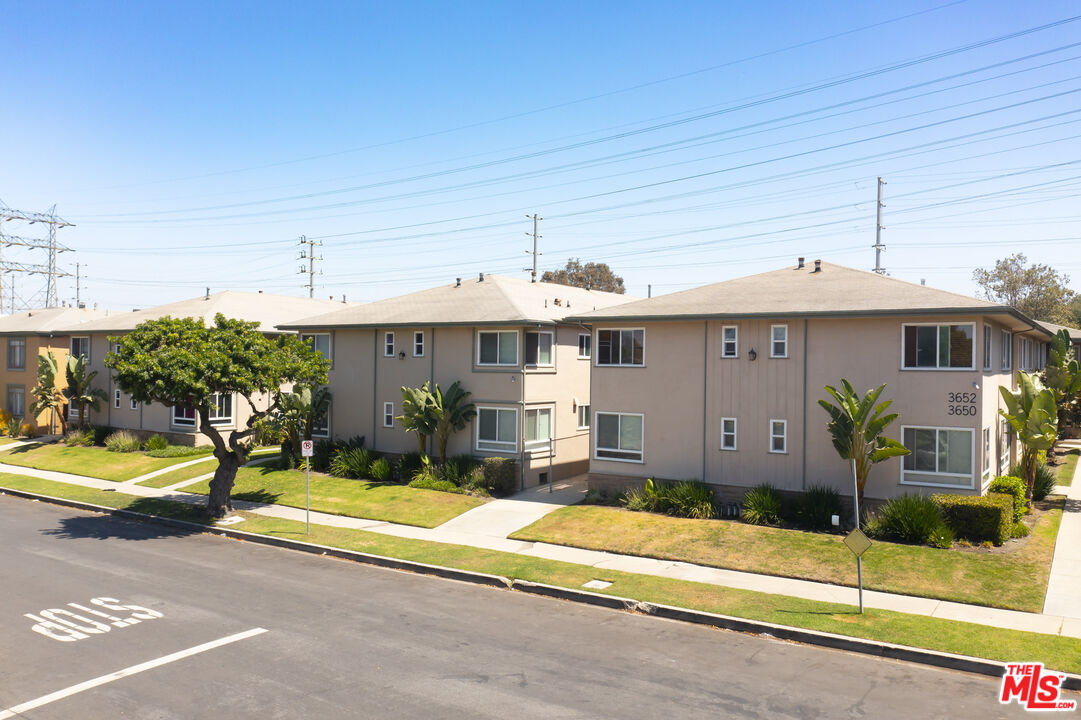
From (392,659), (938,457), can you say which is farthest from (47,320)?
(938,457)

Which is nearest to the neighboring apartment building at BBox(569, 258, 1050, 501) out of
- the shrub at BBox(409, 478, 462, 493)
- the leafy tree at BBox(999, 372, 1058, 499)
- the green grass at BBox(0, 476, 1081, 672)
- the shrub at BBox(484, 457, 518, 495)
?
the leafy tree at BBox(999, 372, 1058, 499)

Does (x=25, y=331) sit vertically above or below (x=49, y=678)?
above

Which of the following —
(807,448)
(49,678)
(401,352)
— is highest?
(401,352)

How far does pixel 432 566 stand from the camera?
1841 cm

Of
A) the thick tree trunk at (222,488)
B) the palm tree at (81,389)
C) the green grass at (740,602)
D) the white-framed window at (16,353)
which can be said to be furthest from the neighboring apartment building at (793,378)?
the white-framed window at (16,353)

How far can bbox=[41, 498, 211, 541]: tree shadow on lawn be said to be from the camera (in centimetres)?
2241

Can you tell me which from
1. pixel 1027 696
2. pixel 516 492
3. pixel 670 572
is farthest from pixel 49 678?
pixel 516 492

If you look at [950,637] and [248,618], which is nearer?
[950,637]

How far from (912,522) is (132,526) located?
73.3ft

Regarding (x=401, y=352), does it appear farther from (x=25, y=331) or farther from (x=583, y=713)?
(x=25, y=331)

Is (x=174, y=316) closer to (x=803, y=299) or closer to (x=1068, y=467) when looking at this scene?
(x=803, y=299)

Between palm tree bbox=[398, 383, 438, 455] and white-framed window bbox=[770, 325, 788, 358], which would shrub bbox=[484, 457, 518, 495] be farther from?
white-framed window bbox=[770, 325, 788, 358]

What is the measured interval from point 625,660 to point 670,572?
19.2 feet

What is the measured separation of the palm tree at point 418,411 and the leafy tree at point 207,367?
11.9ft
